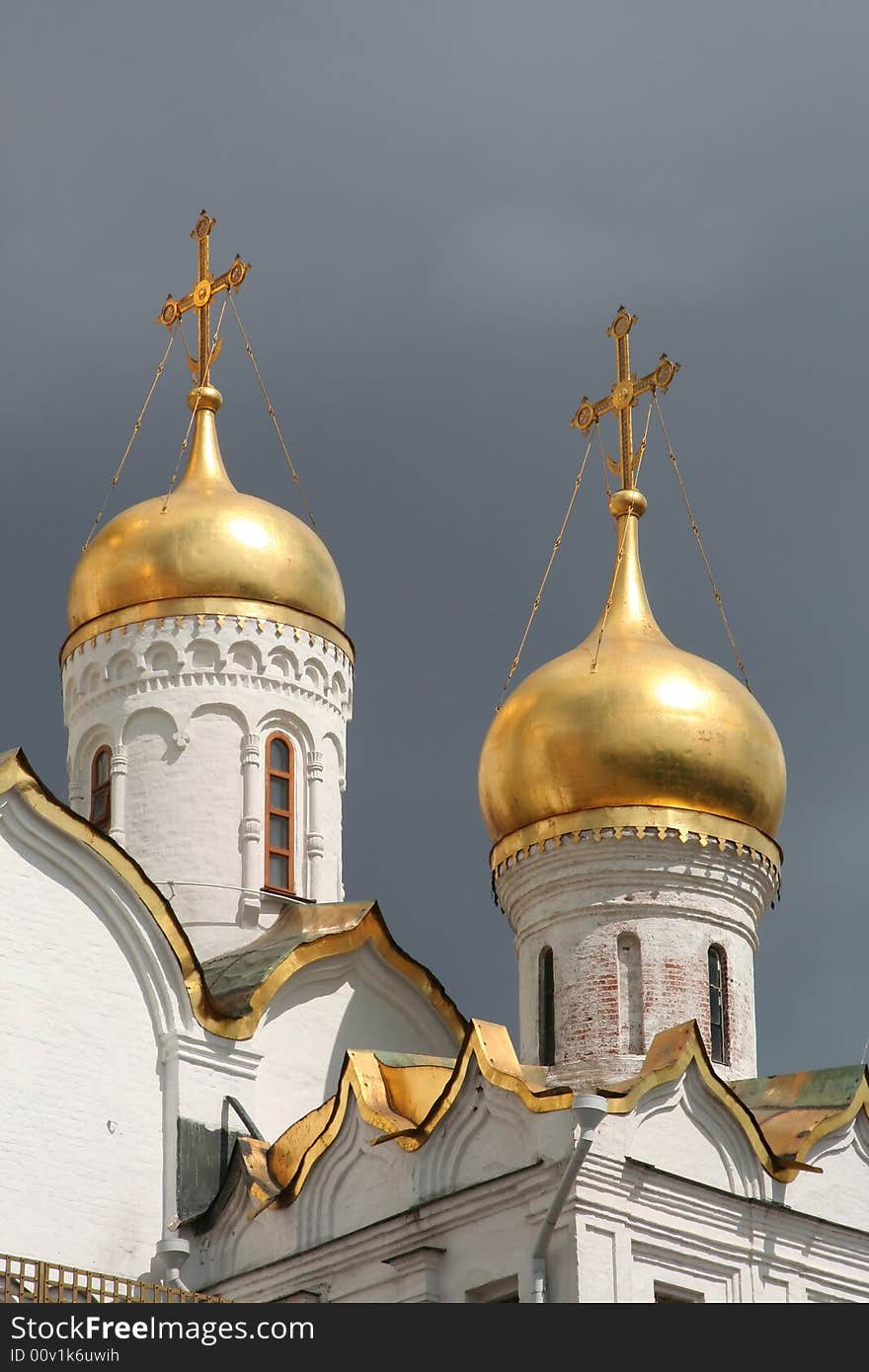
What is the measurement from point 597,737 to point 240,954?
250 centimetres

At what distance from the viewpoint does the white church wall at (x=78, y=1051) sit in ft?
46.8

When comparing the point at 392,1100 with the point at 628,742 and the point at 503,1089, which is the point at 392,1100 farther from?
the point at 628,742

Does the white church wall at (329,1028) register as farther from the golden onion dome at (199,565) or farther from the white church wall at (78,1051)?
the golden onion dome at (199,565)

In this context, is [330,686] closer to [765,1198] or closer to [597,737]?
[597,737]

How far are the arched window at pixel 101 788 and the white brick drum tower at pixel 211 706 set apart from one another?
1cm

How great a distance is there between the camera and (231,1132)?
49.8 feet

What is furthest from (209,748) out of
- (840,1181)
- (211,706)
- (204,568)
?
(840,1181)

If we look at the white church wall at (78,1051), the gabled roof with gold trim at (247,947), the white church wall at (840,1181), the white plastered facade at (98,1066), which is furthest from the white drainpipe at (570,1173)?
the gabled roof with gold trim at (247,947)

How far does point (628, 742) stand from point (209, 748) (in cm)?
279

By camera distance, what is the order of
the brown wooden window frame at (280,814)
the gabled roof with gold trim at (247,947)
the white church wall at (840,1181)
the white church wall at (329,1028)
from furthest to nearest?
the brown wooden window frame at (280,814)
the white church wall at (329,1028)
the gabled roof with gold trim at (247,947)
the white church wall at (840,1181)

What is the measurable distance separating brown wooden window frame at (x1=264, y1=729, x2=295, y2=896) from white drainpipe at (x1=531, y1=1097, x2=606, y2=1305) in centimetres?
444

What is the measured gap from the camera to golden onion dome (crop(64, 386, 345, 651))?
17328mm

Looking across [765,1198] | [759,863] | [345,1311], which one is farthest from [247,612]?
[345,1311]

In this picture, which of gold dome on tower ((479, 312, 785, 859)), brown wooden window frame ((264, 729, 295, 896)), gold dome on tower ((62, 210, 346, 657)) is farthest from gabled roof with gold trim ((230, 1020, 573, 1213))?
gold dome on tower ((62, 210, 346, 657))
